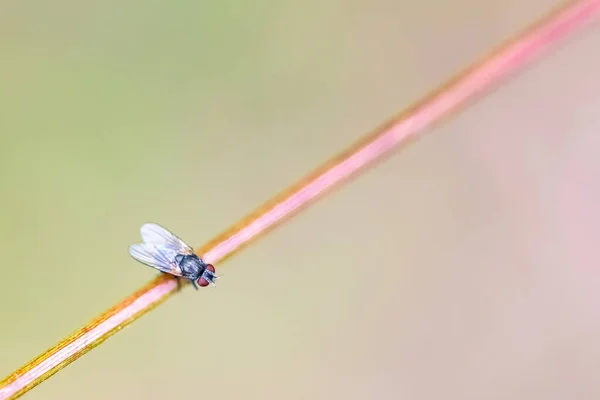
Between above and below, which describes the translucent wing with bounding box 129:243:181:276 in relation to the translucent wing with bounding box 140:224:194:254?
below

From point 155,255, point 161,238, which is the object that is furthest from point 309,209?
point 155,255

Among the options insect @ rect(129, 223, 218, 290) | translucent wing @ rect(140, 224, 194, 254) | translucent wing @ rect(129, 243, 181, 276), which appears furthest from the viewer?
translucent wing @ rect(140, 224, 194, 254)

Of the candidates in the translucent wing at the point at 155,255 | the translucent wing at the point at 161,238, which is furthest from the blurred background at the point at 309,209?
the translucent wing at the point at 155,255

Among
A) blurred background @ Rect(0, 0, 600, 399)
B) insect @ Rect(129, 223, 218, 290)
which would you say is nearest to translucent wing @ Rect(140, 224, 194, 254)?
insect @ Rect(129, 223, 218, 290)

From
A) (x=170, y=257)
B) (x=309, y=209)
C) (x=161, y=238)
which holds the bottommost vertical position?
(x=170, y=257)

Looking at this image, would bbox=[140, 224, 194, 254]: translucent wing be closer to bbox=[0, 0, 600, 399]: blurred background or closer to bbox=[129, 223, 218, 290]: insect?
bbox=[129, 223, 218, 290]: insect

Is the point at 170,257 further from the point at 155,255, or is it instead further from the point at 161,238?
the point at 161,238

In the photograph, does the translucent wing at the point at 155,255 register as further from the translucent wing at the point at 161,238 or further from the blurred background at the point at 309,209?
the blurred background at the point at 309,209
